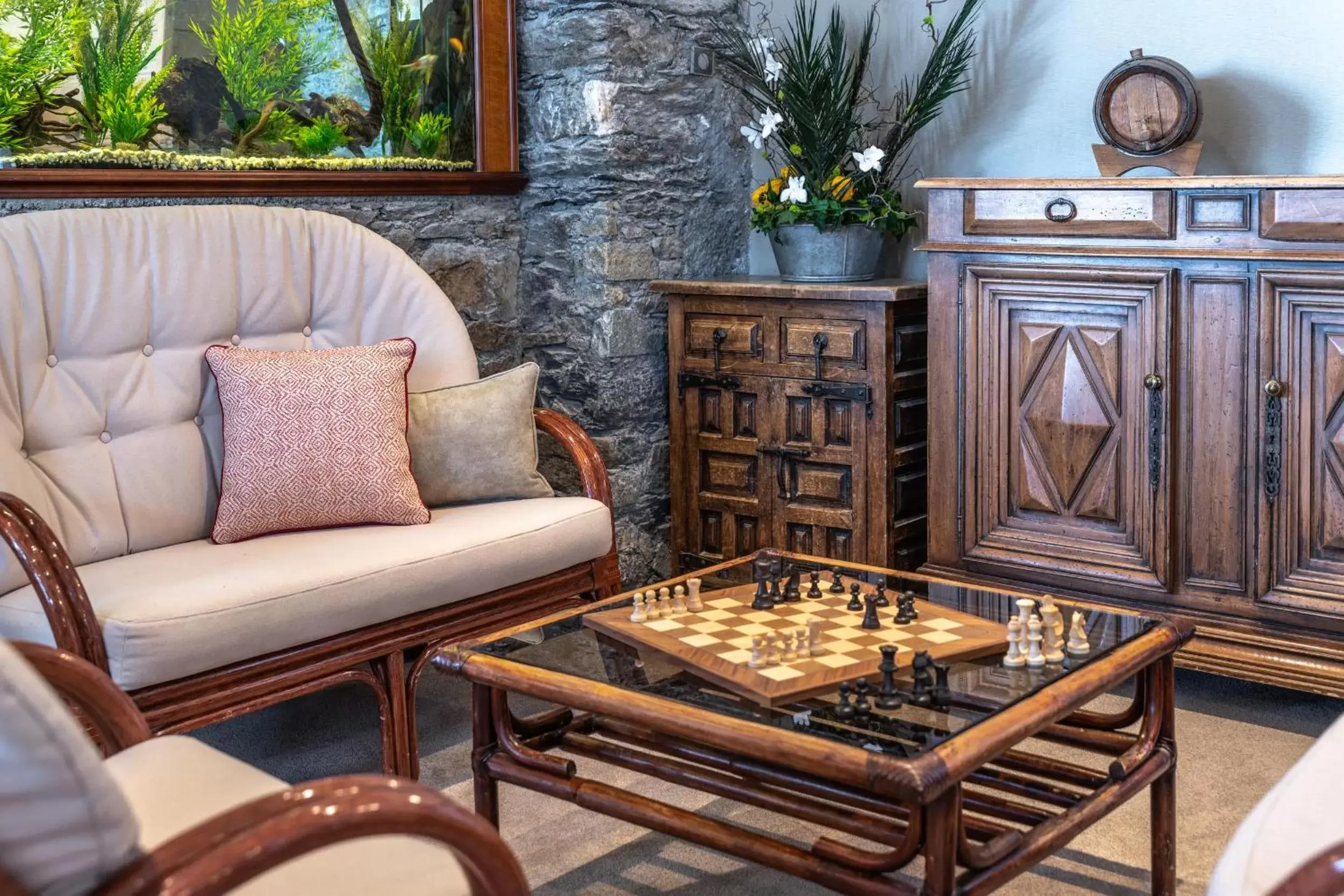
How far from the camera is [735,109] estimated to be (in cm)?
420

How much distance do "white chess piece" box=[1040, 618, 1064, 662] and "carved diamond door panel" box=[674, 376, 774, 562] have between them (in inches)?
67.1

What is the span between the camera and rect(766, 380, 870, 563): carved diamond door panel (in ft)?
11.6

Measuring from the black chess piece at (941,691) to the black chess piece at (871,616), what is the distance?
22cm

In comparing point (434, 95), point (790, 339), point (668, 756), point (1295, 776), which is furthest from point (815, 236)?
point (1295, 776)

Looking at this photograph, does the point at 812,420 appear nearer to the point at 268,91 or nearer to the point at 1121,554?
the point at 1121,554

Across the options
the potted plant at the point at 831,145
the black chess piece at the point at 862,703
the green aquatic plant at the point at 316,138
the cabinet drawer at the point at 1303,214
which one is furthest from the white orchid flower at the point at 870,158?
the black chess piece at the point at 862,703

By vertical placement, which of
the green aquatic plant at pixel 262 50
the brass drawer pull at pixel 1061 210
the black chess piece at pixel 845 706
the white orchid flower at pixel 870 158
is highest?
the green aquatic plant at pixel 262 50

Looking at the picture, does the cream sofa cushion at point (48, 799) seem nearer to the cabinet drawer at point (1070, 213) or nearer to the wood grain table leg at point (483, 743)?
the wood grain table leg at point (483, 743)

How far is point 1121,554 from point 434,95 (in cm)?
207

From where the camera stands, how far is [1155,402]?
121 inches

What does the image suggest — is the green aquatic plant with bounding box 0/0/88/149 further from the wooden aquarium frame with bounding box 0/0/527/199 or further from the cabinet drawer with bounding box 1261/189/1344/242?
the cabinet drawer with bounding box 1261/189/1344/242

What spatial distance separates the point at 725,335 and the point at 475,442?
3.16 ft

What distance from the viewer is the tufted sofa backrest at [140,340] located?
268 cm

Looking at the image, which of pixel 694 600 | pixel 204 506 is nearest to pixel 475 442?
pixel 204 506
